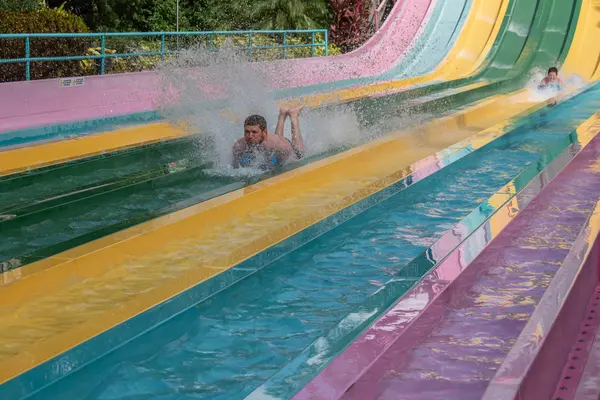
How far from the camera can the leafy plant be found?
64.8 ft

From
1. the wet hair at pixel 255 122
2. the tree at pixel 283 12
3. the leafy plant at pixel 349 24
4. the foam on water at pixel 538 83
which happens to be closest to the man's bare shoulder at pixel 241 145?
the wet hair at pixel 255 122

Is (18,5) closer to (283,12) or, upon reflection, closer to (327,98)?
(327,98)

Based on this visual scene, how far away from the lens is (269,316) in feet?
13.5

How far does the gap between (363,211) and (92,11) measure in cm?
1608

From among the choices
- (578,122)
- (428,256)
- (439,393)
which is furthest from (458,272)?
(578,122)

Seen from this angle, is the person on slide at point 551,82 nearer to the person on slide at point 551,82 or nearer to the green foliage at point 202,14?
the person on slide at point 551,82

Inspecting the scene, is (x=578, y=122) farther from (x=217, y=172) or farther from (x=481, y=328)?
(x=481, y=328)

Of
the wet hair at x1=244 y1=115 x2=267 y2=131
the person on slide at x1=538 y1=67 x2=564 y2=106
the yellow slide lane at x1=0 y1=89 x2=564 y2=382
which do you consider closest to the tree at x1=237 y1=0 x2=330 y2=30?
the person on slide at x1=538 y1=67 x2=564 y2=106

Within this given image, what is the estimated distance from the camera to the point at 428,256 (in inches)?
179

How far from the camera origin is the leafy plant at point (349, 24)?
19766mm

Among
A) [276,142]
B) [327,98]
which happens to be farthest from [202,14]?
[276,142]

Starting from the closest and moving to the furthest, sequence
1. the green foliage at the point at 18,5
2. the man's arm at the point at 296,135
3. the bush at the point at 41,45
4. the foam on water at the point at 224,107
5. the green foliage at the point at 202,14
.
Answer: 1. the man's arm at the point at 296,135
2. the foam on water at the point at 224,107
3. the bush at the point at 41,45
4. the green foliage at the point at 18,5
5. the green foliage at the point at 202,14

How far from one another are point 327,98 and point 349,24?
25.5 ft

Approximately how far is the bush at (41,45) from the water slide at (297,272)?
3.37 meters
